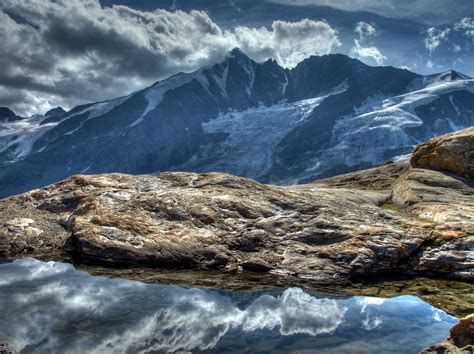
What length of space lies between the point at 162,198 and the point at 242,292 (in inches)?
439

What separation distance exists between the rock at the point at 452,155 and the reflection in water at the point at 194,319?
2622cm

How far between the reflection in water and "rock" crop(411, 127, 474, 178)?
26218 millimetres

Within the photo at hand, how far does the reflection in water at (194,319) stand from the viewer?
13297mm

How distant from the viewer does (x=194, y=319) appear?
50.8ft

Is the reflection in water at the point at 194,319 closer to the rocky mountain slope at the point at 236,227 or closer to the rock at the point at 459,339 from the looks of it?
the rock at the point at 459,339

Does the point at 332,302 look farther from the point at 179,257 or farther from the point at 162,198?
the point at 162,198

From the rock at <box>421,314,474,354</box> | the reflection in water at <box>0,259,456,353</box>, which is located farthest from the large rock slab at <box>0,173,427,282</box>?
the rock at <box>421,314,474,354</box>

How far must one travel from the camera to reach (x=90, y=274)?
21078mm

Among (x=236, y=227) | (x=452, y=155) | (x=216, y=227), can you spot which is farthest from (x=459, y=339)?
(x=452, y=155)

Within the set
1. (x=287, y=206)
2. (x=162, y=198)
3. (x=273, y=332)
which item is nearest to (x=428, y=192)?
(x=287, y=206)

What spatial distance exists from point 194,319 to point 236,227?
1068cm

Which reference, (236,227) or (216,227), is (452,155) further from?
(216,227)

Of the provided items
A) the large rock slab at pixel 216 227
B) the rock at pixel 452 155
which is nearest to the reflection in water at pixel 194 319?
the large rock slab at pixel 216 227

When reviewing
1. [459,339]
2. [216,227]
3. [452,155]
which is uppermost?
[452,155]
